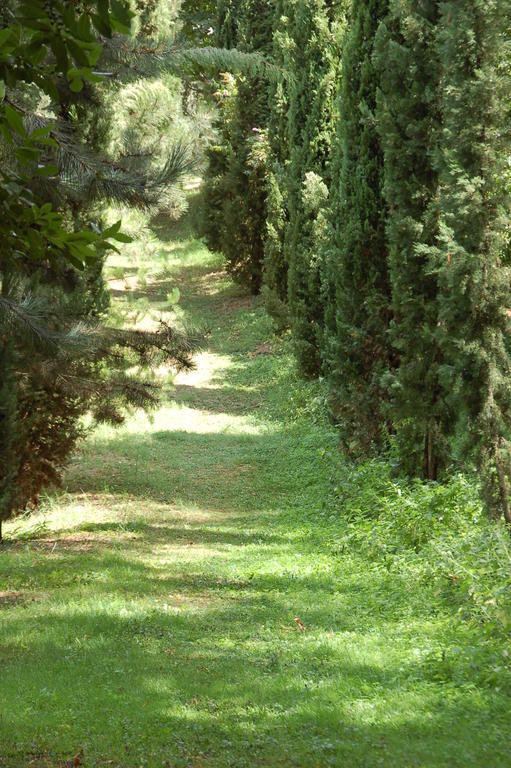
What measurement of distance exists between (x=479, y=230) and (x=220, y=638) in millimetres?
3738

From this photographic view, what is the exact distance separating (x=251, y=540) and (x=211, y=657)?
353 centimetres

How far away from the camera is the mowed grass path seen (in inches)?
155

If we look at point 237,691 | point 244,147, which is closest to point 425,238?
point 237,691

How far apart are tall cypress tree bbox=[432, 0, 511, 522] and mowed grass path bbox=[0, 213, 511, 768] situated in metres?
1.45

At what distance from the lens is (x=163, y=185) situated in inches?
315

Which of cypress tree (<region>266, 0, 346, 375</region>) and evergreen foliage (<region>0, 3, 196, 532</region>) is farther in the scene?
cypress tree (<region>266, 0, 346, 375</region>)

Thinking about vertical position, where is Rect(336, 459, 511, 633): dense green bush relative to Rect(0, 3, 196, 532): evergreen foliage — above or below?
below

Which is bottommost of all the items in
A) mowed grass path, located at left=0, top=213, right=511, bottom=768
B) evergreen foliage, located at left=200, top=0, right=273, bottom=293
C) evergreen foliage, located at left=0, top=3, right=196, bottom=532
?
mowed grass path, located at left=0, top=213, right=511, bottom=768

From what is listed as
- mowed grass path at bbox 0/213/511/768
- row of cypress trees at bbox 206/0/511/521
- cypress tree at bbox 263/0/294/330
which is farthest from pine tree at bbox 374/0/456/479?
cypress tree at bbox 263/0/294/330

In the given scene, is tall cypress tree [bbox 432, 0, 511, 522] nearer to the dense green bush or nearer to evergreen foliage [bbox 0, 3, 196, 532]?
the dense green bush

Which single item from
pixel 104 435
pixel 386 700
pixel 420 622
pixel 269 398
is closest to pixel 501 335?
pixel 420 622

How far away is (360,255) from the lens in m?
10.7

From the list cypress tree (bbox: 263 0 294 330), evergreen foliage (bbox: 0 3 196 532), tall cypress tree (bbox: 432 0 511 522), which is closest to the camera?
tall cypress tree (bbox: 432 0 511 522)

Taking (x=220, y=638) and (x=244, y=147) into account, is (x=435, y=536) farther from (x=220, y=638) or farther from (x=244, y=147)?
(x=244, y=147)
